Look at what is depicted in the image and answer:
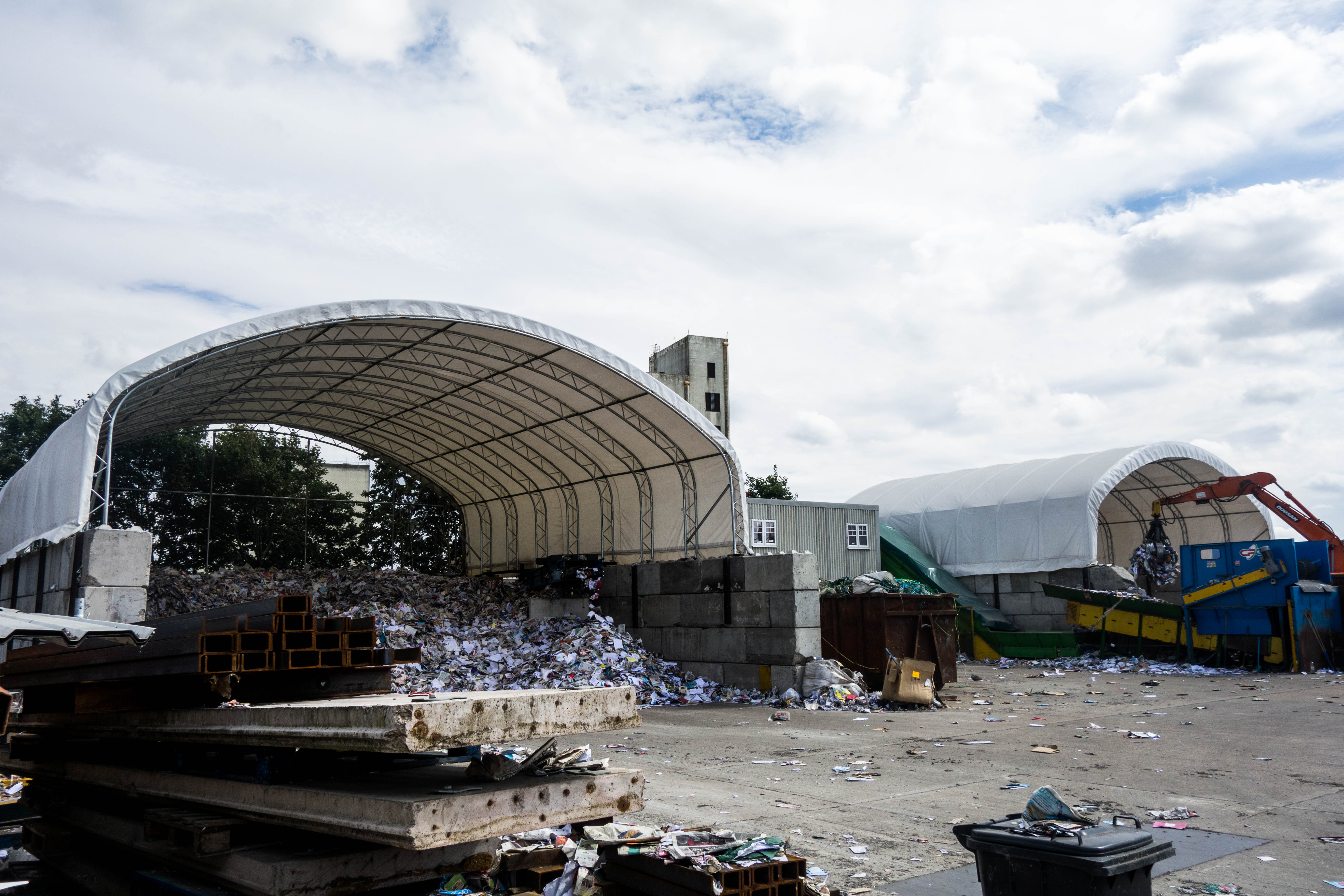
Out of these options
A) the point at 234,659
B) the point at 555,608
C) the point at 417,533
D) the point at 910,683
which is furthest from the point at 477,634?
the point at 234,659

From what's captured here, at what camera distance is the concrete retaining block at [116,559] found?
453 inches

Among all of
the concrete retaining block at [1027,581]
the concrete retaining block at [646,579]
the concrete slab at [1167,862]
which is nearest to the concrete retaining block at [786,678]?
the concrete retaining block at [646,579]

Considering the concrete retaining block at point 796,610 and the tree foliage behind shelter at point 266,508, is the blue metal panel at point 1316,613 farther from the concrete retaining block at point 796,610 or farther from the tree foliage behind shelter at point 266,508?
the tree foliage behind shelter at point 266,508

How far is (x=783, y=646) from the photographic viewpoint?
14.9 meters

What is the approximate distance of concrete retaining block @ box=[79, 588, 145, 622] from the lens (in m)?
11.4

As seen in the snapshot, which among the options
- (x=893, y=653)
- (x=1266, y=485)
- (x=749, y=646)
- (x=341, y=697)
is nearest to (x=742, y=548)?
(x=749, y=646)

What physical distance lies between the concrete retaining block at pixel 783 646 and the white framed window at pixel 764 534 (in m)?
11.8

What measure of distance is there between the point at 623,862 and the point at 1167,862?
10.8 ft

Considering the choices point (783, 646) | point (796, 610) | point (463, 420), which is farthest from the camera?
point (463, 420)

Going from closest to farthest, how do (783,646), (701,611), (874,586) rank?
(783,646), (701,611), (874,586)

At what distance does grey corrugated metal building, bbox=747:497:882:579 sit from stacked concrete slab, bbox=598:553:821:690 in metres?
9.10

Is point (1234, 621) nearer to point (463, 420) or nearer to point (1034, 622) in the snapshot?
point (1034, 622)

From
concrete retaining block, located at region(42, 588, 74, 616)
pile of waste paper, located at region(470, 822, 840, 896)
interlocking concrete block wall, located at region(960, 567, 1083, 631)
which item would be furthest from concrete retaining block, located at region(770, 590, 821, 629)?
interlocking concrete block wall, located at region(960, 567, 1083, 631)

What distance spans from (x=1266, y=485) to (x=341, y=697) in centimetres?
2453
